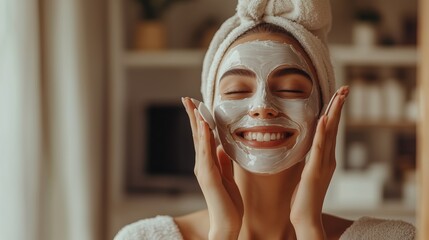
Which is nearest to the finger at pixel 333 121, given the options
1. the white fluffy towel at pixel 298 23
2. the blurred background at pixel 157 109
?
the white fluffy towel at pixel 298 23

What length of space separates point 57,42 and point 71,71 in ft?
0.50

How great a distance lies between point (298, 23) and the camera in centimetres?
107

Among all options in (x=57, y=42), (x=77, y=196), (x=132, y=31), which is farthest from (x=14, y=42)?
(x=132, y=31)

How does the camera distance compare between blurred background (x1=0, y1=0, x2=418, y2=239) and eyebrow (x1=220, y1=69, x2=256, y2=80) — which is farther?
blurred background (x1=0, y1=0, x2=418, y2=239)

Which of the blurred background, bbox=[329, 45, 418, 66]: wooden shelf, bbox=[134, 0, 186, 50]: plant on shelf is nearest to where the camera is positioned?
the blurred background

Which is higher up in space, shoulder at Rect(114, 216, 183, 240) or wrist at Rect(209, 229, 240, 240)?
wrist at Rect(209, 229, 240, 240)

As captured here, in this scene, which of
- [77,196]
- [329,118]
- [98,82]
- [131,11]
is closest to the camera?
[329,118]

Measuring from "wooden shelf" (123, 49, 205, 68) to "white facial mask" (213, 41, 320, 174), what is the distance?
1.83 meters

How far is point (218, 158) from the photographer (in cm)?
102

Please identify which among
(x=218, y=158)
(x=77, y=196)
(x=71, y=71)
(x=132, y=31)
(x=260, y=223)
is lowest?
(x=77, y=196)

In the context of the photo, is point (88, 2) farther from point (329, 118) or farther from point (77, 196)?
point (329, 118)

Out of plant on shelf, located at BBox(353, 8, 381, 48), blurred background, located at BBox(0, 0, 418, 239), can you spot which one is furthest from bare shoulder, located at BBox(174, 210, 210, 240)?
plant on shelf, located at BBox(353, 8, 381, 48)

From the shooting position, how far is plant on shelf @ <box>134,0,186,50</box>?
296cm

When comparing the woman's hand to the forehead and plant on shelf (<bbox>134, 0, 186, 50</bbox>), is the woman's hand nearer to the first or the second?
the forehead
